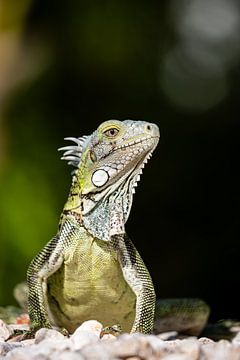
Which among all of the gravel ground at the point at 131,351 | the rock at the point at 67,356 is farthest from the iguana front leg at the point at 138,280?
the rock at the point at 67,356

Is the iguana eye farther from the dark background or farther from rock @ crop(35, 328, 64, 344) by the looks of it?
the dark background

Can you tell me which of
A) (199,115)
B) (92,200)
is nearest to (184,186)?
(199,115)

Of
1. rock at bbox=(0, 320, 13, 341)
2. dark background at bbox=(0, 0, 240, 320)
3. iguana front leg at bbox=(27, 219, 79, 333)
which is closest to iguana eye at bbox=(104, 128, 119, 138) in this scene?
iguana front leg at bbox=(27, 219, 79, 333)

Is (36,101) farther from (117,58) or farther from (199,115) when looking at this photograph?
(199,115)

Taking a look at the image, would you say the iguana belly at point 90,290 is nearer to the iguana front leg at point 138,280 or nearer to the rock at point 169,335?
the iguana front leg at point 138,280

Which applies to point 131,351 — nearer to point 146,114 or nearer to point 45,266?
point 45,266

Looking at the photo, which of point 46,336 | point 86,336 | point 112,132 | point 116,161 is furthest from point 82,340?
point 112,132
